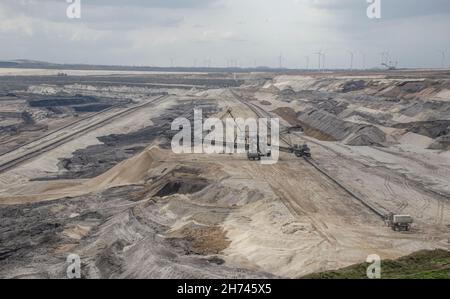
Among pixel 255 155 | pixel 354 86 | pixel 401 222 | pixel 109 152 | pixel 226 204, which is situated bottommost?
pixel 109 152

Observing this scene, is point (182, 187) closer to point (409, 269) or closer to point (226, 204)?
point (226, 204)

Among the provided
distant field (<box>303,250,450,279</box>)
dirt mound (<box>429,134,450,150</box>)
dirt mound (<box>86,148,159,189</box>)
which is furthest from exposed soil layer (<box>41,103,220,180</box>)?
distant field (<box>303,250,450,279</box>)

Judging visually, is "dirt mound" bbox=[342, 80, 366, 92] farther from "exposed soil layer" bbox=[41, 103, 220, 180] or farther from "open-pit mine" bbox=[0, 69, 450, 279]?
"exposed soil layer" bbox=[41, 103, 220, 180]

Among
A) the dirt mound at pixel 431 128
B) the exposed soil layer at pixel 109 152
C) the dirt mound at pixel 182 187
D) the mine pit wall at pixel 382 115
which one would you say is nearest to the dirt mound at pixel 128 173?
the exposed soil layer at pixel 109 152

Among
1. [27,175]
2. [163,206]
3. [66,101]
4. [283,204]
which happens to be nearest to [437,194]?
[283,204]

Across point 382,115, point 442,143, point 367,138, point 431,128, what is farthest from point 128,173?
point 382,115

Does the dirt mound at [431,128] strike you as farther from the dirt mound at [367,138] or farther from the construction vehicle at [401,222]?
the construction vehicle at [401,222]

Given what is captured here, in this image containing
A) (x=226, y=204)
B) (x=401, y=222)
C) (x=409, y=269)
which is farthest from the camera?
(x=226, y=204)
